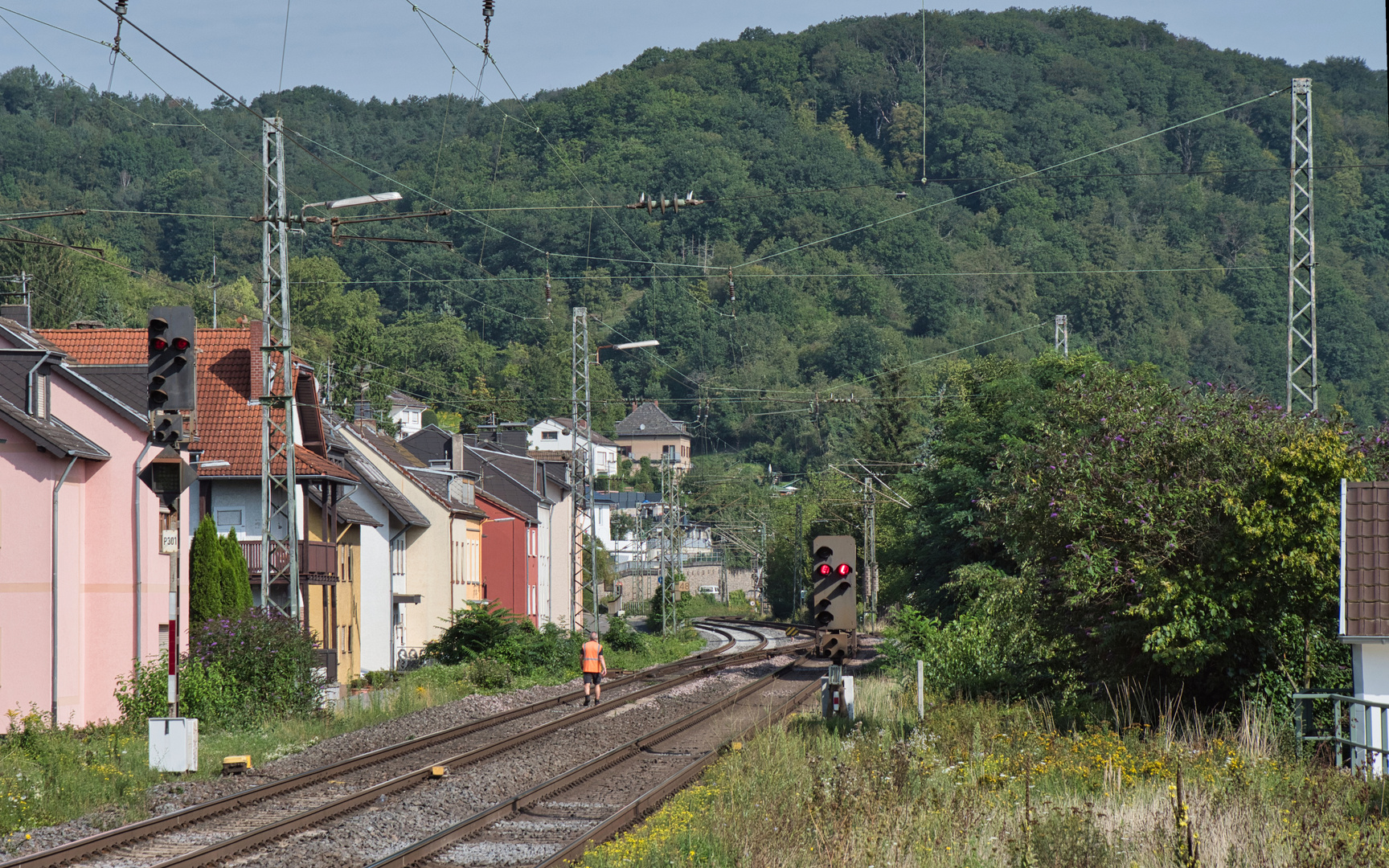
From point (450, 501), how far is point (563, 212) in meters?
43.4

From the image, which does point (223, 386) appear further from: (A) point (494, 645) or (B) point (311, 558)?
(A) point (494, 645)

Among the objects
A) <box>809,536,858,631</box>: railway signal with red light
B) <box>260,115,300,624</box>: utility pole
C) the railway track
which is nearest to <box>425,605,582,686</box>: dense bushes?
the railway track

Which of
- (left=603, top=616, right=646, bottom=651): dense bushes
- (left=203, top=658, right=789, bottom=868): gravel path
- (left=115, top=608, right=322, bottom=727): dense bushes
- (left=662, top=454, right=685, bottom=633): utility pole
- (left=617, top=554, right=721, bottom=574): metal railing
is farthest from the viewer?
(left=617, top=554, right=721, bottom=574): metal railing

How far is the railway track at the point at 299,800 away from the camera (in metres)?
12.1

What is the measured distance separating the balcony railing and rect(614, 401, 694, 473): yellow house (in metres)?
129

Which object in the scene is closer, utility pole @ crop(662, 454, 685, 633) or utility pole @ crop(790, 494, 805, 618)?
utility pole @ crop(662, 454, 685, 633)

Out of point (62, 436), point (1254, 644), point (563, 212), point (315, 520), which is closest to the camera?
point (1254, 644)

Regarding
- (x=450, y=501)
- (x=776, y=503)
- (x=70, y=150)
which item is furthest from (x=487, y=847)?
(x=70, y=150)

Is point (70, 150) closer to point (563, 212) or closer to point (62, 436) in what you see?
point (563, 212)

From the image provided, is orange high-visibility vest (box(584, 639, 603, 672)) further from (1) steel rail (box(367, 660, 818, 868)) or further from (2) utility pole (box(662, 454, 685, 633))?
(2) utility pole (box(662, 454, 685, 633))

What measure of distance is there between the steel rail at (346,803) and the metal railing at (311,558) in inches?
382

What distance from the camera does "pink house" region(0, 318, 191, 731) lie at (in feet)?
78.5

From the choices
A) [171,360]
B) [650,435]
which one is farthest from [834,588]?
[650,435]

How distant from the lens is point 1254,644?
18000mm
